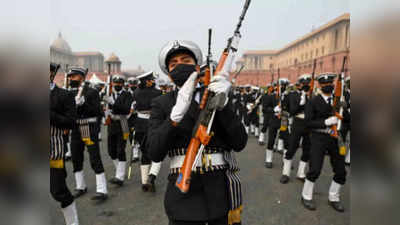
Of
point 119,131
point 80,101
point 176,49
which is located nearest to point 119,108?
point 119,131

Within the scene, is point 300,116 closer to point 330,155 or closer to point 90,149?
point 330,155

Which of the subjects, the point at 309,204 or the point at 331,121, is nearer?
the point at 331,121

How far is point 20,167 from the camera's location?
100cm

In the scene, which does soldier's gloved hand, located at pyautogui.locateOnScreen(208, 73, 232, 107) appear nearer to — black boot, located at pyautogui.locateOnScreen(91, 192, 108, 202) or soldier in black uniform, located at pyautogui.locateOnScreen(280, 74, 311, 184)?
black boot, located at pyautogui.locateOnScreen(91, 192, 108, 202)

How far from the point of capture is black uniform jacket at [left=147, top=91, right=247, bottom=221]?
1.65 metres

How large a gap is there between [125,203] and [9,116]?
4.27 metres

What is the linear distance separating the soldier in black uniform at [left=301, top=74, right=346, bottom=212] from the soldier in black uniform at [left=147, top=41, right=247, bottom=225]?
10.4 ft

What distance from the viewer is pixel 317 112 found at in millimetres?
4492

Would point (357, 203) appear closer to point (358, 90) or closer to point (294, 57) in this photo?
point (358, 90)

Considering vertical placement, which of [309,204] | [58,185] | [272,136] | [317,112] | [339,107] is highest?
[339,107]

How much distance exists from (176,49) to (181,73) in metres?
0.26

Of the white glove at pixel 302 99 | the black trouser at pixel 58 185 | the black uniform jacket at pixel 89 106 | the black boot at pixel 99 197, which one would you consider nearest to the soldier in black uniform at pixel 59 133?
the black trouser at pixel 58 185

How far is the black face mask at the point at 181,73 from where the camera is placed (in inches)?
72.5

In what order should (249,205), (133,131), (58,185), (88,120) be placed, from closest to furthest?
(58,185), (249,205), (88,120), (133,131)
